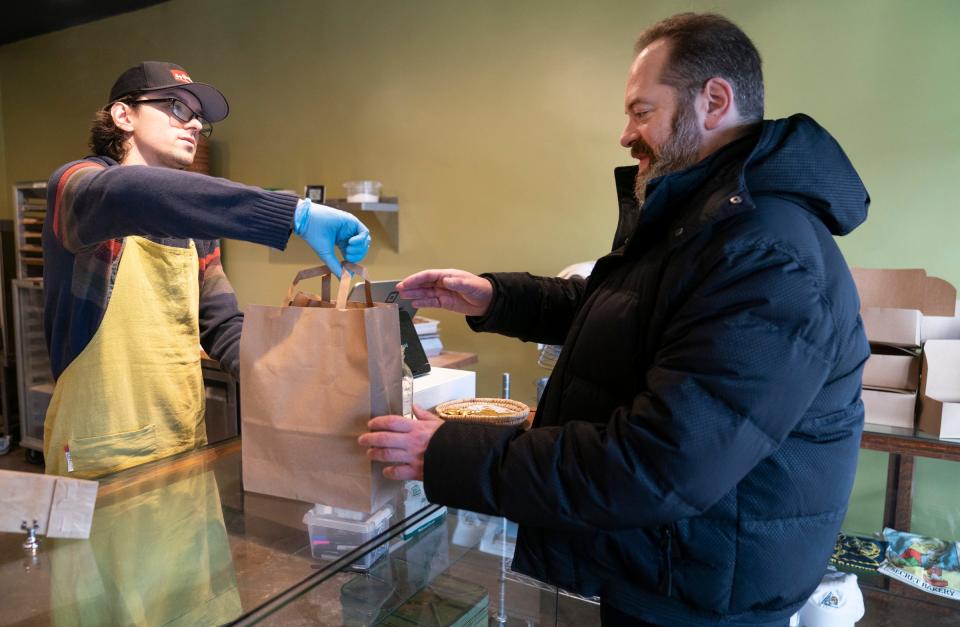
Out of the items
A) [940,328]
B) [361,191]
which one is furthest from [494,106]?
[940,328]

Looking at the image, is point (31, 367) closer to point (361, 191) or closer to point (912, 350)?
point (361, 191)

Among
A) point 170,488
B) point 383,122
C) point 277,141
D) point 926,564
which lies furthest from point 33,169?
point 926,564

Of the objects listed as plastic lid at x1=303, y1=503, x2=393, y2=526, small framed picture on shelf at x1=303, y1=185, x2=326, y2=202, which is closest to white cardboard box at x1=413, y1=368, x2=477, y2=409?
plastic lid at x1=303, y1=503, x2=393, y2=526

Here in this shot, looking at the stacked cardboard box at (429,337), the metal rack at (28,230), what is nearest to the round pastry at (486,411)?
the stacked cardboard box at (429,337)

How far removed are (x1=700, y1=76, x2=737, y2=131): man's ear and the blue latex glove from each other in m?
0.63

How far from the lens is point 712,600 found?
36.1 inches

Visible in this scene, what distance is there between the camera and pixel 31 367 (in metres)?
4.40

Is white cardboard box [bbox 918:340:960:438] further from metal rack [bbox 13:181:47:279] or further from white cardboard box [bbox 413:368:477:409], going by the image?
metal rack [bbox 13:181:47:279]

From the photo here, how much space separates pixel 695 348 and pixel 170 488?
40.6 inches

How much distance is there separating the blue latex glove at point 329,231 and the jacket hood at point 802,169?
643 mm

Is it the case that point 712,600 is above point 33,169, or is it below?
below

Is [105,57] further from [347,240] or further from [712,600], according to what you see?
[712,600]

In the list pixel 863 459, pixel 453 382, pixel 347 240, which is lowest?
pixel 863 459

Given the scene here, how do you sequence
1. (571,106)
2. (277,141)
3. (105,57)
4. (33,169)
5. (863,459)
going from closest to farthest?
(863,459), (571,106), (277,141), (105,57), (33,169)
